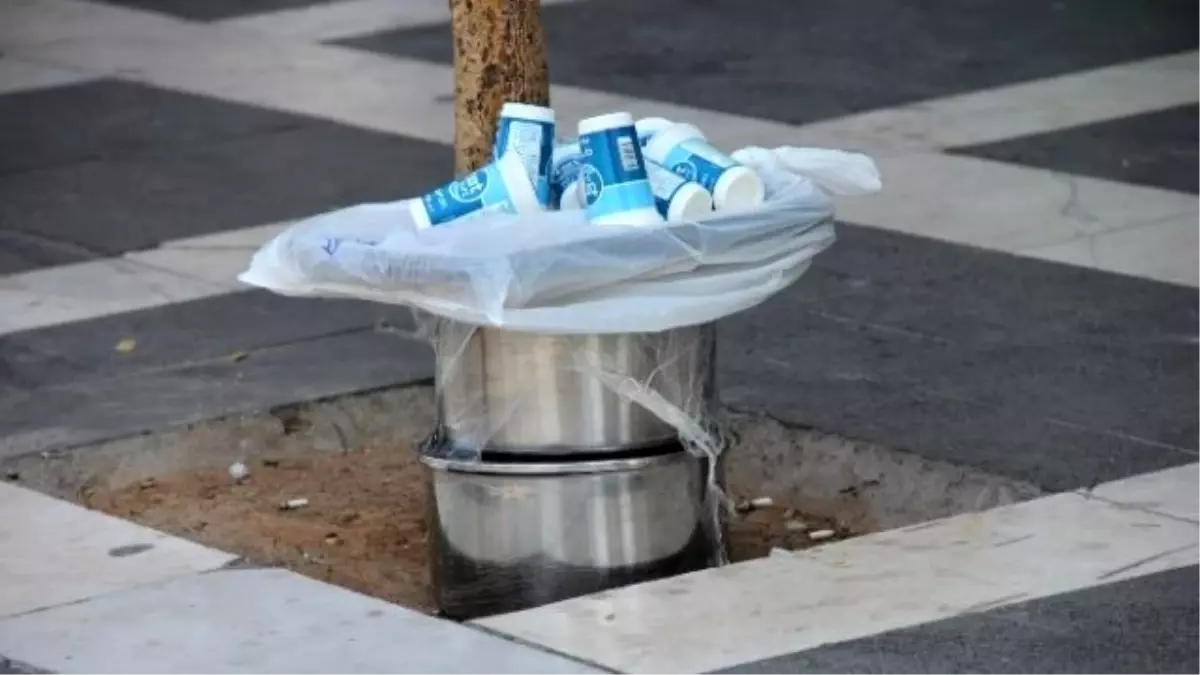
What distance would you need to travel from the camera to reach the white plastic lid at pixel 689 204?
4137 millimetres

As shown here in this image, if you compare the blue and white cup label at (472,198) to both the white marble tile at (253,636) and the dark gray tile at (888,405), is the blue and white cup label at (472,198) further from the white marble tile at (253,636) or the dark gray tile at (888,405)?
the dark gray tile at (888,405)

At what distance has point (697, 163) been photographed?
4234mm

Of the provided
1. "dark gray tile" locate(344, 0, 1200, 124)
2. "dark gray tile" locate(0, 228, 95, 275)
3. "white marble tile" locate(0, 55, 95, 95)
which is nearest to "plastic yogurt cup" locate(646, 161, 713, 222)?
"dark gray tile" locate(0, 228, 95, 275)

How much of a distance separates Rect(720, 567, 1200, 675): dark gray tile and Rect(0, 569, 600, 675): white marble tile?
39cm

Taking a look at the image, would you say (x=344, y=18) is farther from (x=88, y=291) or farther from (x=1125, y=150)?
(x=88, y=291)

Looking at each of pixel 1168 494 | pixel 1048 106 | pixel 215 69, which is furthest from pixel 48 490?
pixel 215 69

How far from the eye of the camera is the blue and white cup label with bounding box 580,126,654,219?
160 inches

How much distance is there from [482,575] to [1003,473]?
99 cm

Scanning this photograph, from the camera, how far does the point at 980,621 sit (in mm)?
3865

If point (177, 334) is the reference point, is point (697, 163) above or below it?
above

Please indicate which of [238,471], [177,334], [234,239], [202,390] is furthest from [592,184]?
[234,239]

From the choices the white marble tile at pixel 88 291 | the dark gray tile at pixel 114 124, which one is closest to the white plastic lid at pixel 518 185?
the white marble tile at pixel 88 291

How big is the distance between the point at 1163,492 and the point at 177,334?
8.14 feet

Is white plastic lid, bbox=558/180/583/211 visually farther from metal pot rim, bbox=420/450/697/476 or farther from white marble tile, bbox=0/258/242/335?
white marble tile, bbox=0/258/242/335
